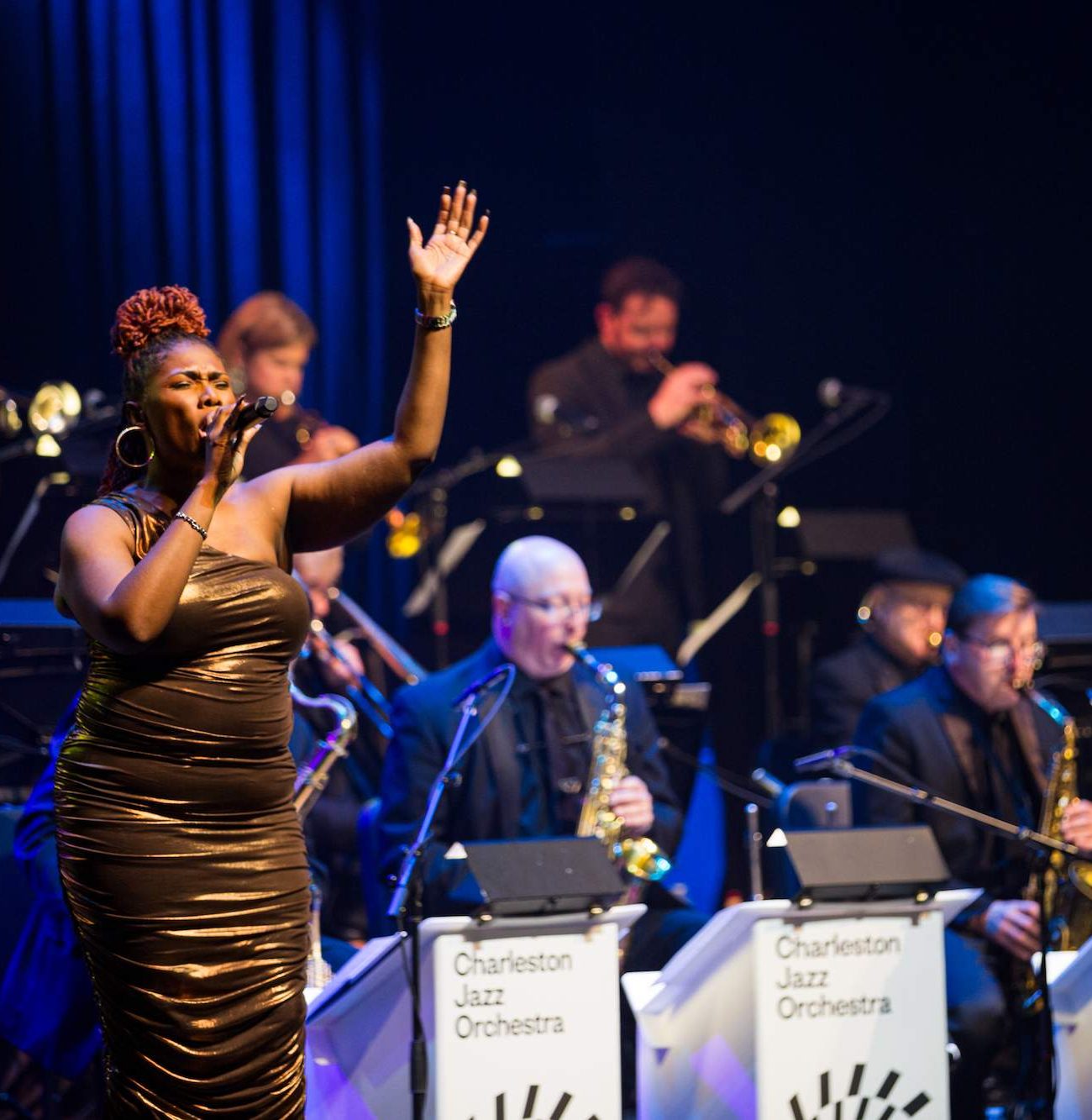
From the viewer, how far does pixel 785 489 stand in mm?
7855

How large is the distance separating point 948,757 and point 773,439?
274cm

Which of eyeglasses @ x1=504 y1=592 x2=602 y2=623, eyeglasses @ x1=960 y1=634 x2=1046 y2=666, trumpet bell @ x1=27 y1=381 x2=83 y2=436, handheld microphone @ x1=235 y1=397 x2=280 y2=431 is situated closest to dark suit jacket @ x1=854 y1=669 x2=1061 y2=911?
eyeglasses @ x1=960 y1=634 x2=1046 y2=666

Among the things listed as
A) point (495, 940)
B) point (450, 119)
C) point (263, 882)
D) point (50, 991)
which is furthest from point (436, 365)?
point (450, 119)

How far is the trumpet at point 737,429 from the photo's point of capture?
7164 mm

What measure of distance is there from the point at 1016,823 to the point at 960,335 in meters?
3.57

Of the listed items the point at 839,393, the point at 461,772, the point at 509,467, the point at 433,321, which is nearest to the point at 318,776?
the point at 461,772

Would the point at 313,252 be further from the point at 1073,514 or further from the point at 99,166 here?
the point at 1073,514

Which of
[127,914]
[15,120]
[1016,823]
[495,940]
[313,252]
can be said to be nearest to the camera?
[127,914]

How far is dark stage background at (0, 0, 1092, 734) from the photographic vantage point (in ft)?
23.6

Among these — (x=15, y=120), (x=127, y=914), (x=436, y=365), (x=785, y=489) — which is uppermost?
(x=15, y=120)

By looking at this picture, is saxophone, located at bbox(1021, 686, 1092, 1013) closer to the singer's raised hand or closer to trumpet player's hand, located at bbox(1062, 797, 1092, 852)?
trumpet player's hand, located at bbox(1062, 797, 1092, 852)

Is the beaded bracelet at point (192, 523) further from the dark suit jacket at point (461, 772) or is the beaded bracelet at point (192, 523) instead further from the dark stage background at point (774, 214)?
the dark stage background at point (774, 214)

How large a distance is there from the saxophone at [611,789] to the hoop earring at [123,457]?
2.11m

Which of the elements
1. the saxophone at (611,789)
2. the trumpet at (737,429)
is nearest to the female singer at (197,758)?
the saxophone at (611,789)
